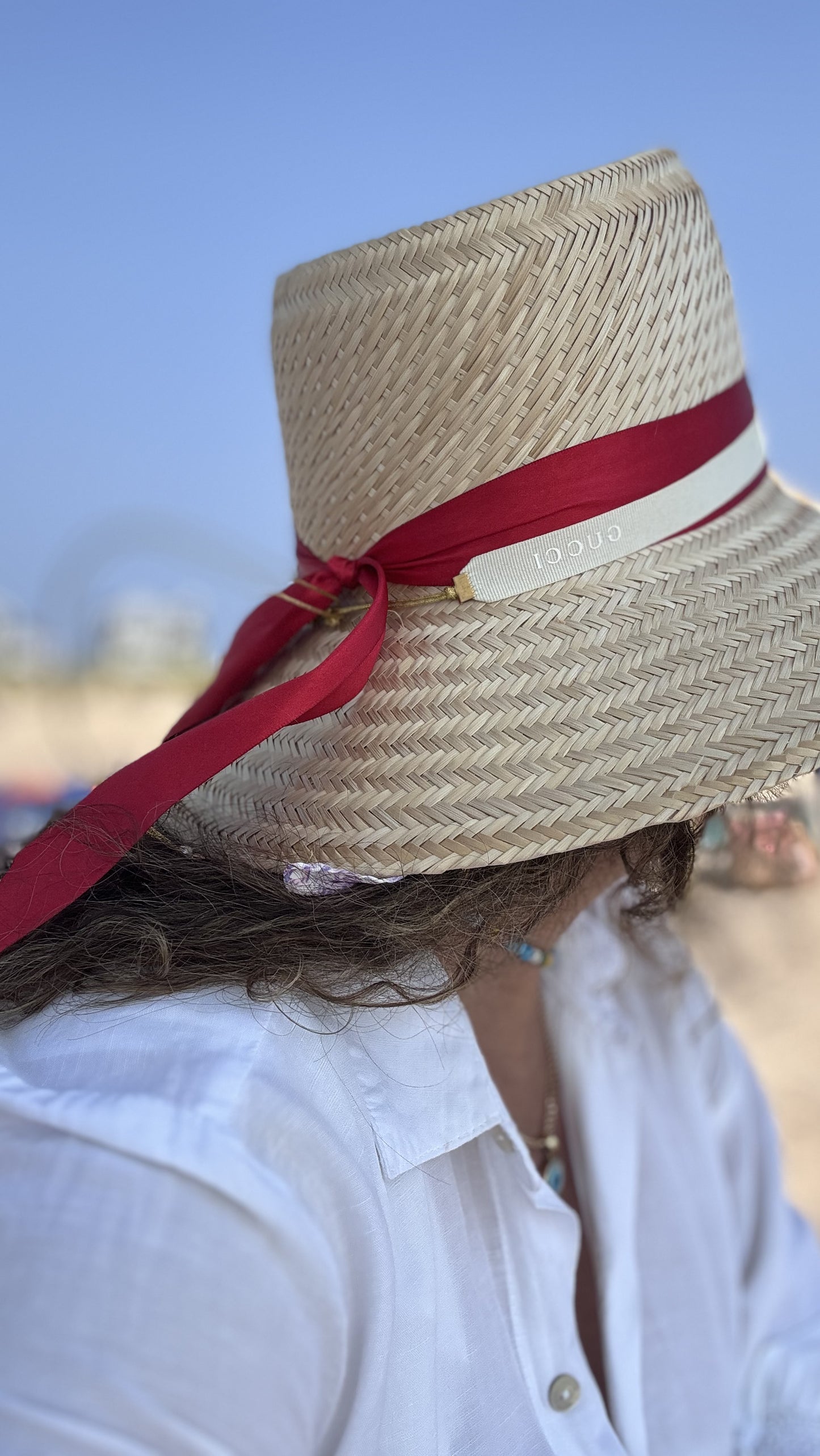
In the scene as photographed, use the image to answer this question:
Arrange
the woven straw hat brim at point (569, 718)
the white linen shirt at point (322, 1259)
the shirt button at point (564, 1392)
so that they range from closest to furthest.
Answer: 1. the white linen shirt at point (322, 1259)
2. the woven straw hat brim at point (569, 718)
3. the shirt button at point (564, 1392)

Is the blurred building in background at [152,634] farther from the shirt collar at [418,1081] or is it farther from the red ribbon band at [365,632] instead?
the shirt collar at [418,1081]

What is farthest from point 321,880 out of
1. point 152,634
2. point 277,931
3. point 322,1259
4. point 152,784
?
point 152,634

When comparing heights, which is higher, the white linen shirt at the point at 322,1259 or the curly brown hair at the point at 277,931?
the curly brown hair at the point at 277,931

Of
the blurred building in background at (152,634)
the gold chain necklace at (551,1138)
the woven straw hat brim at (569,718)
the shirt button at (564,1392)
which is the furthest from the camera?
the blurred building in background at (152,634)

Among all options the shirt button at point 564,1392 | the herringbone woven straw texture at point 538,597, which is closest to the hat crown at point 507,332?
the herringbone woven straw texture at point 538,597

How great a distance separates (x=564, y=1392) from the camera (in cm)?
100

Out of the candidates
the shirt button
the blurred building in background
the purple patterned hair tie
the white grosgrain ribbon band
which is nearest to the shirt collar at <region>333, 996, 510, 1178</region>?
the purple patterned hair tie

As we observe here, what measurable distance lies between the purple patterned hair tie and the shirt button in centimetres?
49

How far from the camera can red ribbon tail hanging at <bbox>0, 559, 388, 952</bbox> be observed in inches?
35.9

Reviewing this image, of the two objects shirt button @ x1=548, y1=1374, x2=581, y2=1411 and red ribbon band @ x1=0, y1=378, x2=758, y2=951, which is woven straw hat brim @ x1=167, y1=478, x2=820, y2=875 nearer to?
red ribbon band @ x1=0, y1=378, x2=758, y2=951

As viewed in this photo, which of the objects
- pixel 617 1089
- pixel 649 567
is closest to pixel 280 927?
pixel 649 567

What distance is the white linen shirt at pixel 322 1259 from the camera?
71cm

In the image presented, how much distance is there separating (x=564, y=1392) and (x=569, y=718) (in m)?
0.62

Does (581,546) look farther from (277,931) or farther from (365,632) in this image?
(277,931)
